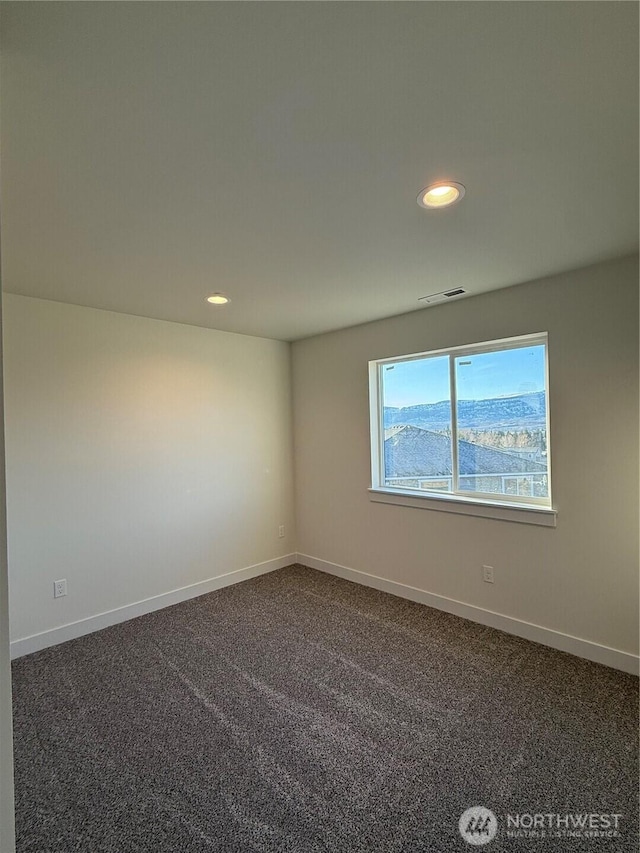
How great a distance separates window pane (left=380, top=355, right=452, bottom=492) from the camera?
3.35 m

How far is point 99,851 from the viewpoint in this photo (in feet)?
4.61

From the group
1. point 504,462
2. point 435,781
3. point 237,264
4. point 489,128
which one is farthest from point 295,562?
point 489,128

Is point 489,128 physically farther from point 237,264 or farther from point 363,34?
point 237,264

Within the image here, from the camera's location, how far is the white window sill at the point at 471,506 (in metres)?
2.68

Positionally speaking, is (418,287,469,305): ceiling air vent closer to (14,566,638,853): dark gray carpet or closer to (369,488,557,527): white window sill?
(369,488,557,527): white window sill

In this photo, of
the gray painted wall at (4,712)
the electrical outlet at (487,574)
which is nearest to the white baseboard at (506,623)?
the electrical outlet at (487,574)

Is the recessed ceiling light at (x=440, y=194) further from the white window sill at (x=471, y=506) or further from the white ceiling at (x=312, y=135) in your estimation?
the white window sill at (x=471, y=506)

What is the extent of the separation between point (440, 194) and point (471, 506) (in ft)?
7.08

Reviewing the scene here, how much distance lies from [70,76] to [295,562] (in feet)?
13.6

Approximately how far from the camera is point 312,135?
130 cm

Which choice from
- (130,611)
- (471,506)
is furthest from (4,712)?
(471,506)

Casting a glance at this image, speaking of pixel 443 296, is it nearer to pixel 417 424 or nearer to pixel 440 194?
pixel 417 424

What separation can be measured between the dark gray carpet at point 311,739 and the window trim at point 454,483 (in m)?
0.86

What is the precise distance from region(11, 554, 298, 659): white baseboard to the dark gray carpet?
10cm
